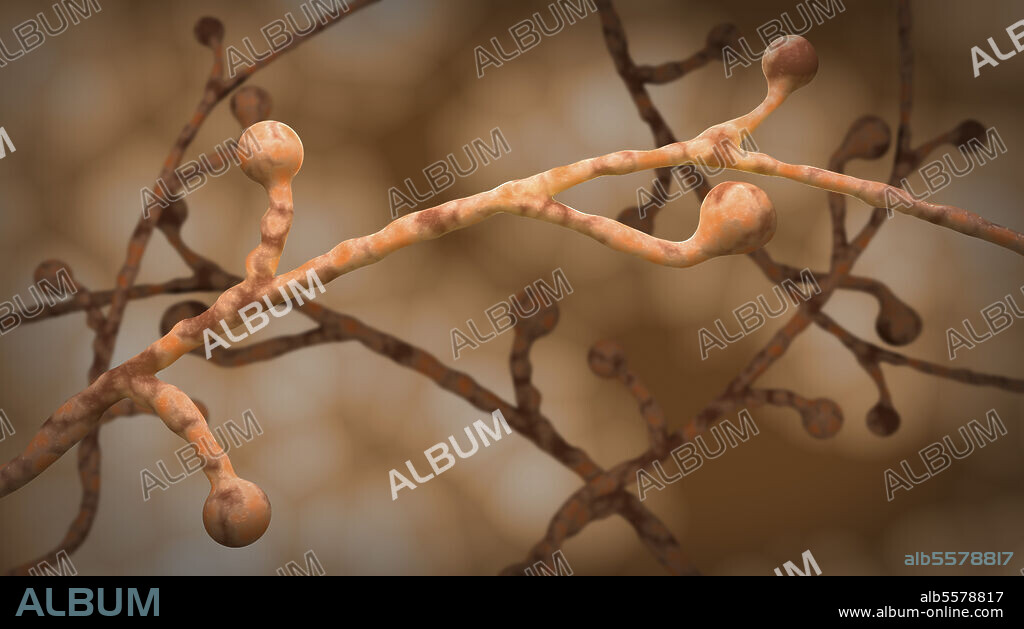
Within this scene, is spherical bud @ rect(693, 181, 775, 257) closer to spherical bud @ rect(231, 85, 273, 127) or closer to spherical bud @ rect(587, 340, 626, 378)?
spherical bud @ rect(587, 340, 626, 378)

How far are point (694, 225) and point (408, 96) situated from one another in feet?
1.22

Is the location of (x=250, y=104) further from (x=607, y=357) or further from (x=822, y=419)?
(x=822, y=419)

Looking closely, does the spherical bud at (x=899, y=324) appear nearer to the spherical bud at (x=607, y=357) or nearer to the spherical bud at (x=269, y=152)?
the spherical bud at (x=607, y=357)

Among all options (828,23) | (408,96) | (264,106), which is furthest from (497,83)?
(828,23)

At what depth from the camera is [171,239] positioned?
3.07ft

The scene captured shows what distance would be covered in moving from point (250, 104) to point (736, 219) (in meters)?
0.69

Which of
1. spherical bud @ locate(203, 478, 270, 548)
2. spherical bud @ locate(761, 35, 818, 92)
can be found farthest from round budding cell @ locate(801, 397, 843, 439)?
spherical bud @ locate(203, 478, 270, 548)

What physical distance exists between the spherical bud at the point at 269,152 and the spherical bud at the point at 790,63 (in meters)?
0.31

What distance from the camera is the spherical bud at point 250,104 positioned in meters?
0.94

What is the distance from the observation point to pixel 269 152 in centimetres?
46

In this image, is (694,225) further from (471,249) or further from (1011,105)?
(1011,105)

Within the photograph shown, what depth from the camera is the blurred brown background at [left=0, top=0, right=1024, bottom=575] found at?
36.7 inches

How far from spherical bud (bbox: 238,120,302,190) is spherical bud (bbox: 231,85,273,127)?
1.63 ft

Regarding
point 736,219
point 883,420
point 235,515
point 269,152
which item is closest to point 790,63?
point 736,219
